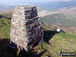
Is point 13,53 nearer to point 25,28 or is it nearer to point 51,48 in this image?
→ point 25,28

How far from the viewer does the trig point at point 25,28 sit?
18.0 m

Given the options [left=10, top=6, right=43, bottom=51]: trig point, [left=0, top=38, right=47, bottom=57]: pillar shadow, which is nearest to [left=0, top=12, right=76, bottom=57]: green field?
[left=0, top=38, right=47, bottom=57]: pillar shadow

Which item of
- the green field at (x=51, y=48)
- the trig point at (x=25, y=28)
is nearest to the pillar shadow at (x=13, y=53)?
the green field at (x=51, y=48)

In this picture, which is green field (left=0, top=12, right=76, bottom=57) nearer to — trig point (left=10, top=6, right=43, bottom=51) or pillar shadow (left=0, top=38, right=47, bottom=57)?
pillar shadow (left=0, top=38, right=47, bottom=57)

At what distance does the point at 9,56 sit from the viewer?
716 inches

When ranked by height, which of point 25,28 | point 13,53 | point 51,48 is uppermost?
point 25,28

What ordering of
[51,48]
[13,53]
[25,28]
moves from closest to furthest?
[25,28], [13,53], [51,48]

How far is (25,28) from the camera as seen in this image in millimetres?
18000

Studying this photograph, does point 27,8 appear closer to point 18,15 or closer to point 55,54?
point 18,15

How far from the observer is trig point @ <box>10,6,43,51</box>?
18.0 m

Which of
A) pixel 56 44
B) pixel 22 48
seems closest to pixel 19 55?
pixel 22 48

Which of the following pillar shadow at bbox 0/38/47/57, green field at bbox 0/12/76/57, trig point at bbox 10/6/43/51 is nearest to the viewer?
trig point at bbox 10/6/43/51

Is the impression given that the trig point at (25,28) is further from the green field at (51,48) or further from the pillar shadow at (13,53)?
the green field at (51,48)

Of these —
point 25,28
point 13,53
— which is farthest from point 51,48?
point 13,53
